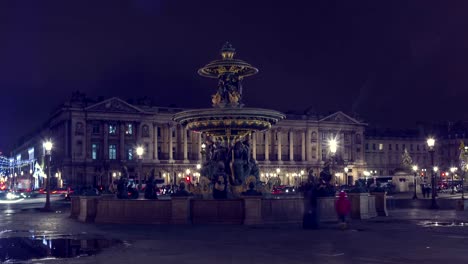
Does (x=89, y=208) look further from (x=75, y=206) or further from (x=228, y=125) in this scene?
(x=228, y=125)

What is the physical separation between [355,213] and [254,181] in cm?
517

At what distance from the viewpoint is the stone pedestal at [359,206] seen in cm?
2662

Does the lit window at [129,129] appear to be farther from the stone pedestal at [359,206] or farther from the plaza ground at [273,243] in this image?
the stone pedestal at [359,206]

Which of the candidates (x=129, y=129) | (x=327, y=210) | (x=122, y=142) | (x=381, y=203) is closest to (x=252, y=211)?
(x=327, y=210)

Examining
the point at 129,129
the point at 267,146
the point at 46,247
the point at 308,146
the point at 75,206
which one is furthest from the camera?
the point at 308,146

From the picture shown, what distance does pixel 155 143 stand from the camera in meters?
119

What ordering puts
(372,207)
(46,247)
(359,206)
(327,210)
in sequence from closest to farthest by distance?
(46,247)
(327,210)
(359,206)
(372,207)

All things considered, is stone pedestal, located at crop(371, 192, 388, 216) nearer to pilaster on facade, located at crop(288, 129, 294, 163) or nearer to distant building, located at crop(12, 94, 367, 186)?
distant building, located at crop(12, 94, 367, 186)

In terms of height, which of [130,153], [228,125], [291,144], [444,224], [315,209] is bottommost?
[444,224]

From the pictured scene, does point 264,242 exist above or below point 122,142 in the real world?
below

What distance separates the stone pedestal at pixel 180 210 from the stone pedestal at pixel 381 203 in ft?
31.2

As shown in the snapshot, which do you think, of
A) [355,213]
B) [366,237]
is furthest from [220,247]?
[355,213]

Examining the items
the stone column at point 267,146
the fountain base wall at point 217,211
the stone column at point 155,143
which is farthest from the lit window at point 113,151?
the fountain base wall at point 217,211

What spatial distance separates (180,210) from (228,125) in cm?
637
